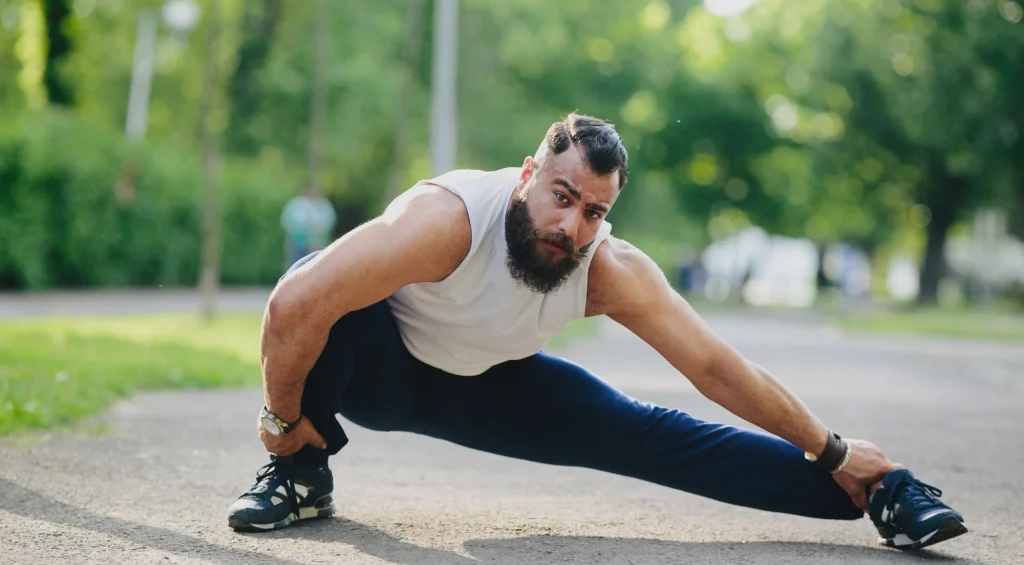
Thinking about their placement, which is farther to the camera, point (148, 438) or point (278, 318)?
point (148, 438)

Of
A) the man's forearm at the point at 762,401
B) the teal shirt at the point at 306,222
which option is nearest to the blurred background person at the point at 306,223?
the teal shirt at the point at 306,222

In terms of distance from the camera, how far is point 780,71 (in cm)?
4859

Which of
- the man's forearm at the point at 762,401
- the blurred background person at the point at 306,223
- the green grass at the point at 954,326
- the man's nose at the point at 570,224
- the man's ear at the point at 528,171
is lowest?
the green grass at the point at 954,326

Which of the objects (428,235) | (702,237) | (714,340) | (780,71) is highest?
(780,71)

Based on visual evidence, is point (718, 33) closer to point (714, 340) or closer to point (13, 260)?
point (13, 260)

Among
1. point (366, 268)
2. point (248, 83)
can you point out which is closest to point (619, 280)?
point (366, 268)

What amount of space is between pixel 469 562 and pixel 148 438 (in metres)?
3.34

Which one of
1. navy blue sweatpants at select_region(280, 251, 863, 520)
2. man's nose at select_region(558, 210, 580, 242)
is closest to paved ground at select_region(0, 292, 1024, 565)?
navy blue sweatpants at select_region(280, 251, 863, 520)

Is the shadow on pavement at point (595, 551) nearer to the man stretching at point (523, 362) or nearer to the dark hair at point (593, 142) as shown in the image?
the man stretching at point (523, 362)

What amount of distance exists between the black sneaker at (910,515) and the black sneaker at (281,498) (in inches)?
79.4

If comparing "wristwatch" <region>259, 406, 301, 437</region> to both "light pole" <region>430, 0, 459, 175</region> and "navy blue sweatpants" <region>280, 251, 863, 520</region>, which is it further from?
"light pole" <region>430, 0, 459, 175</region>

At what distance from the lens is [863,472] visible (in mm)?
4789

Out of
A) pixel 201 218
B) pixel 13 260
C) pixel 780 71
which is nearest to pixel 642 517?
pixel 13 260

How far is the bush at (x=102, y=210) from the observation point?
22.0 metres
